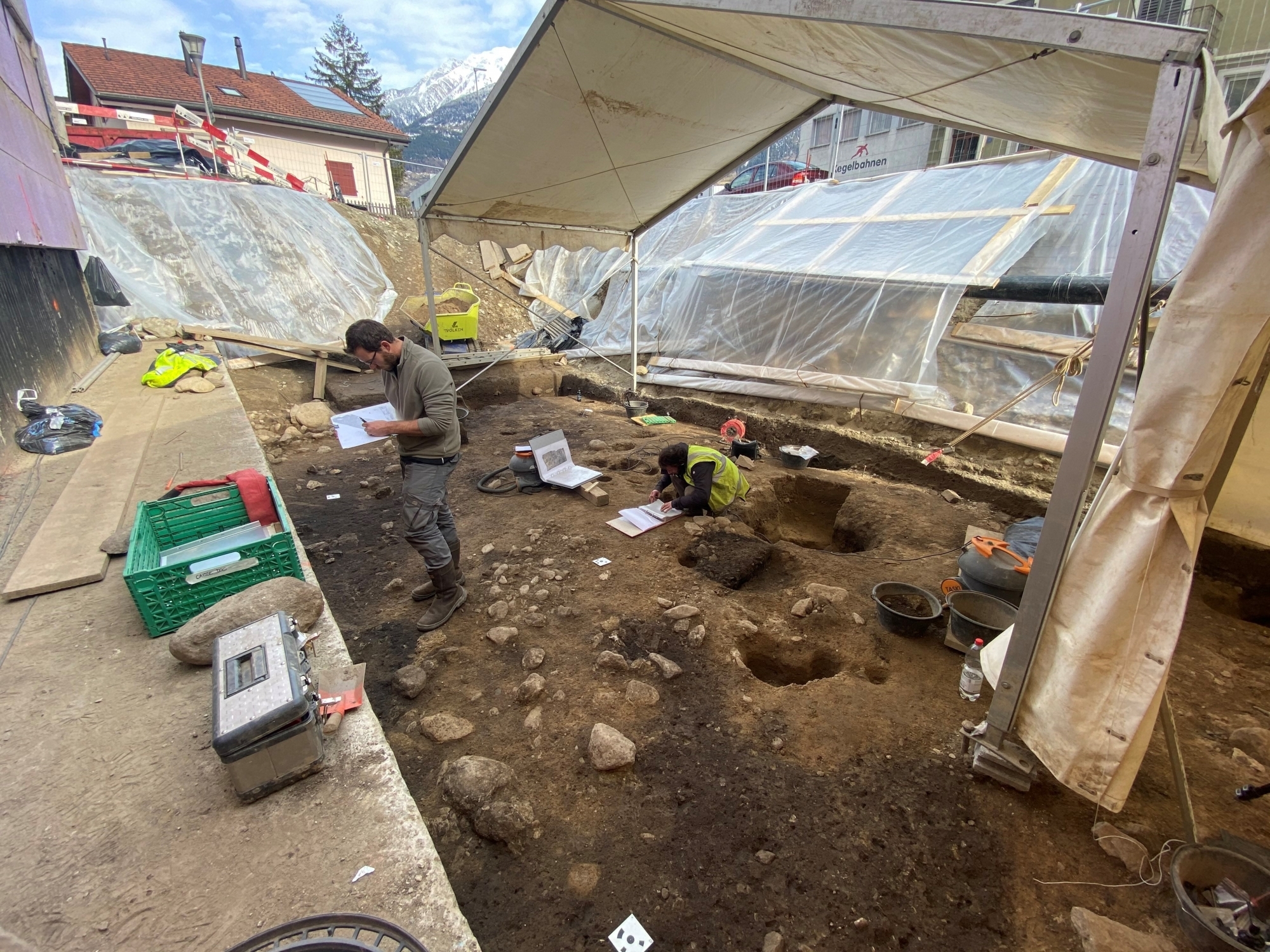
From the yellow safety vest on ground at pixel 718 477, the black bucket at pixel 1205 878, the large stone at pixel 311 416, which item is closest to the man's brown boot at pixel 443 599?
the yellow safety vest on ground at pixel 718 477

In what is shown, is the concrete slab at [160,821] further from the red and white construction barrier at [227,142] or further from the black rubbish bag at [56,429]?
the red and white construction barrier at [227,142]

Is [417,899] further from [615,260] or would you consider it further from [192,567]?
[615,260]

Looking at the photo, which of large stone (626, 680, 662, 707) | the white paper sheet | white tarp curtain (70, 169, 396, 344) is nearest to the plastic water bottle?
large stone (626, 680, 662, 707)

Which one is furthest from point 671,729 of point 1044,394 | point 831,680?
point 1044,394

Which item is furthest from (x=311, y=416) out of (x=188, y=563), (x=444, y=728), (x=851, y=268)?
(x=851, y=268)

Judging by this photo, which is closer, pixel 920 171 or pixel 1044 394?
pixel 1044 394

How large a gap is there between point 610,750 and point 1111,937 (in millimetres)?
1767

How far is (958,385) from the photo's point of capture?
20.6 ft

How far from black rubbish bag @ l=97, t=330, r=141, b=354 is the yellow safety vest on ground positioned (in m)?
8.41

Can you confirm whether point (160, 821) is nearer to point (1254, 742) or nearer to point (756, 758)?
point (756, 758)

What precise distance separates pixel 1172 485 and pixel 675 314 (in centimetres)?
854

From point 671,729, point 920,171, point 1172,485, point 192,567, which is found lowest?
point 671,729

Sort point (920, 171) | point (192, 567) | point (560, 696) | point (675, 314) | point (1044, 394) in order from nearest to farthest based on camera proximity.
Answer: point (192, 567), point (560, 696), point (1044, 394), point (920, 171), point (675, 314)

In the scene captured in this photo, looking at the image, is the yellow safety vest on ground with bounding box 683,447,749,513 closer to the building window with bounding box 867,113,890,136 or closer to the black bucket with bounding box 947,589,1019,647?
the black bucket with bounding box 947,589,1019,647
